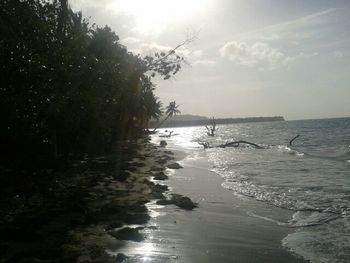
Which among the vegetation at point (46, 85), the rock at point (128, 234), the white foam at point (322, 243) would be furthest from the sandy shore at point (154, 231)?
the vegetation at point (46, 85)

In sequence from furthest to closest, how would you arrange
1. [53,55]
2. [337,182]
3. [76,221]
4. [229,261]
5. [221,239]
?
[337,182], [53,55], [76,221], [221,239], [229,261]

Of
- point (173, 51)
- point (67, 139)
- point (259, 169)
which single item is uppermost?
point (173, 51)

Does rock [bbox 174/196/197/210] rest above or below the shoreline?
below

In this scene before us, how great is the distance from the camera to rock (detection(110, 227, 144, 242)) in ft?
30.2

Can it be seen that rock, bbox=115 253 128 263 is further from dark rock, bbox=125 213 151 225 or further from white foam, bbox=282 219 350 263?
white foam, bbox=282 219 350 263

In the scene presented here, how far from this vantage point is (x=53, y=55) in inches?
608

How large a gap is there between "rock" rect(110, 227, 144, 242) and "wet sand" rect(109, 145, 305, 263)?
216 mm

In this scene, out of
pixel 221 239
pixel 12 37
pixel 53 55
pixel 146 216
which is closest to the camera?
pixel 221 239

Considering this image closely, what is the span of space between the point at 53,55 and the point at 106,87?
7161 millimetres

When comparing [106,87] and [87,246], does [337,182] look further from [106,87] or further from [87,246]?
[87,246]

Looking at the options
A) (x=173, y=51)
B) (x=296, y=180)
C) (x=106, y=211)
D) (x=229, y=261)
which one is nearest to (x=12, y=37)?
(x=106, y=211)

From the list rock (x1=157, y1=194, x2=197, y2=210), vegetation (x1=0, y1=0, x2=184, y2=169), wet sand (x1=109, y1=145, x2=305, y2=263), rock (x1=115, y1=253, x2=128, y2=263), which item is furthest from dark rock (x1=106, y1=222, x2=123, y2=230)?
vegetation (x1=0, y1=0, x2=184, y2=169)

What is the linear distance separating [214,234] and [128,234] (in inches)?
84.5

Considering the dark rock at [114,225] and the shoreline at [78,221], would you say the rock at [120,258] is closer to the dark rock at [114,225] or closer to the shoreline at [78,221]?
the shoreline at [78,221]
